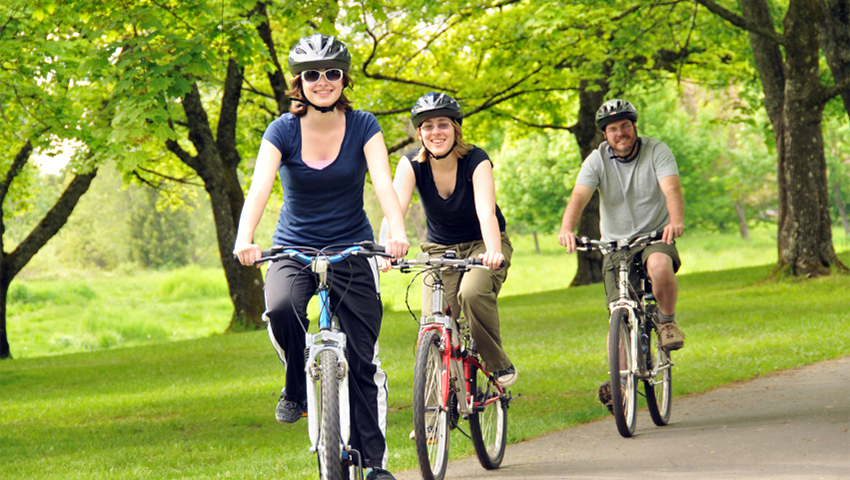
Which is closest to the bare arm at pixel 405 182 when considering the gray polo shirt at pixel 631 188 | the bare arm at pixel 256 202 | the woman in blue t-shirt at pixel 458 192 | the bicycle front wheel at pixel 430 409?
the woman in blue t-shirt at pixel 458 192

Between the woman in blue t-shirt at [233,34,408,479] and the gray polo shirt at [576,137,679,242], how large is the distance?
102 inches

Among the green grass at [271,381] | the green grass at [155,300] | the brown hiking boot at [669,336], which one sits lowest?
the green grass at [155,300]

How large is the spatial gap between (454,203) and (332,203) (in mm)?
1233

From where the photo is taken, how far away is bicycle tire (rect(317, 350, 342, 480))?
11.6ft

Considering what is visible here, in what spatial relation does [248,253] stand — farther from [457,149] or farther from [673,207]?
[673,207]

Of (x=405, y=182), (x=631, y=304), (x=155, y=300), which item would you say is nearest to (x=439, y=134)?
(x=405, y=182)

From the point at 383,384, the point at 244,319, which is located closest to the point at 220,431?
the point at 383,384

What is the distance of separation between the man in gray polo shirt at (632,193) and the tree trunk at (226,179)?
13122 millimetres

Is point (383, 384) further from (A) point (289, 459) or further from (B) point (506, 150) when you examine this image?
(B) point (506, 150)

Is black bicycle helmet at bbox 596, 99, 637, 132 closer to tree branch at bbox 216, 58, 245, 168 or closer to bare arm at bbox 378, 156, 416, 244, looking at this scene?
bare arm at bbox 378, 156, 416, 244

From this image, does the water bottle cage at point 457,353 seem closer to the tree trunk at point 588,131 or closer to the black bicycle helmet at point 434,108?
the black bicycle helmet at point 434,108

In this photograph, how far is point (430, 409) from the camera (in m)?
4.55

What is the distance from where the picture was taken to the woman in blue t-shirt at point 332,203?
391cm

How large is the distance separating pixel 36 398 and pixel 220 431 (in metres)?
4.86
